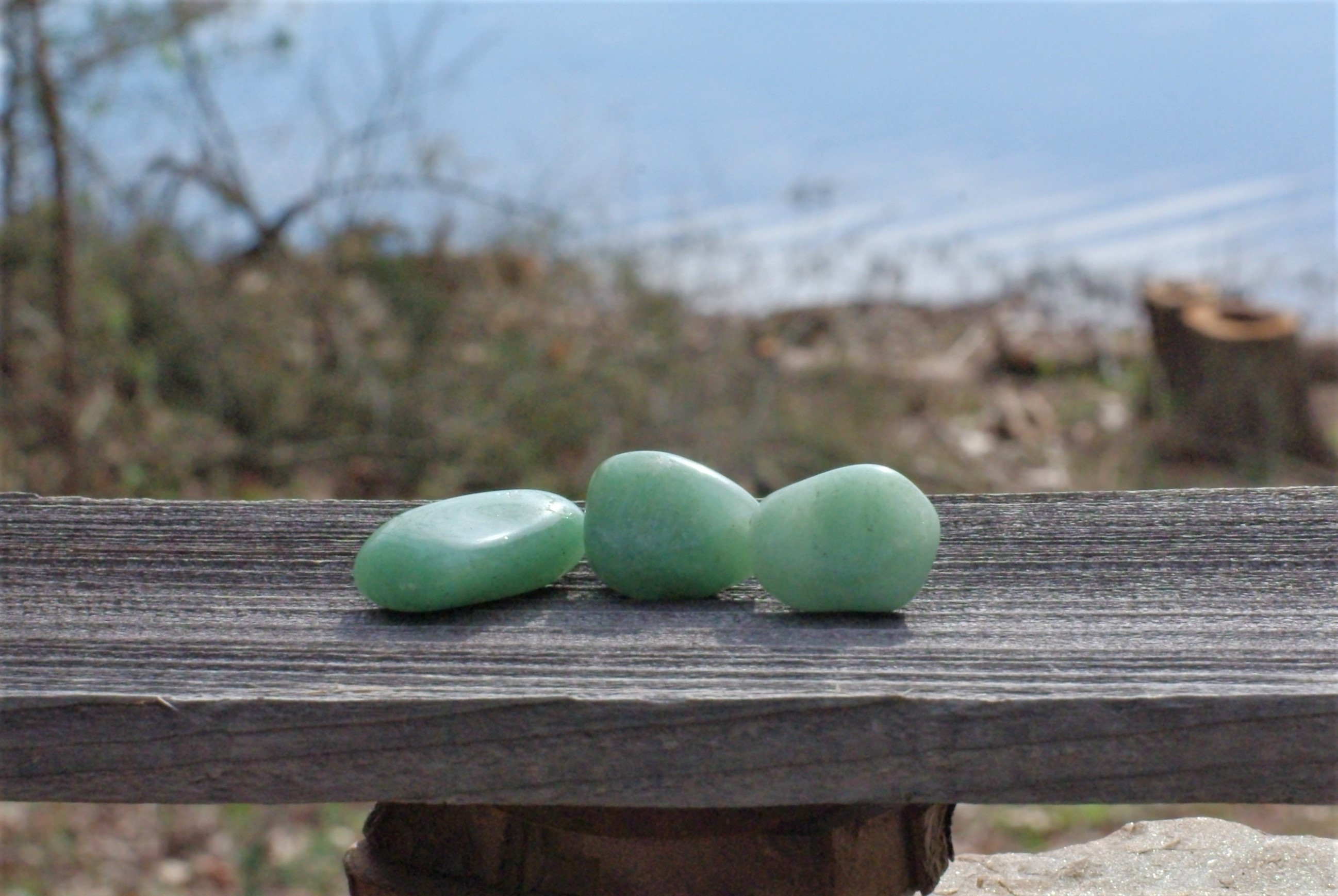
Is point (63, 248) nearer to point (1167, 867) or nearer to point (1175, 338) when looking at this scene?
point (1167, 867)

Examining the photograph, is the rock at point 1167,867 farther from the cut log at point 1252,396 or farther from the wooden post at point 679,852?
the cut log at point 1252,396

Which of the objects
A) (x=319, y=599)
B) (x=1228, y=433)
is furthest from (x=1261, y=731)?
(x=1228, y=433)

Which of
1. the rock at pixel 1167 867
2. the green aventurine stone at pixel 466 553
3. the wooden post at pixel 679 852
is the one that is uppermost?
the green aventurine stone at pixel 466 553

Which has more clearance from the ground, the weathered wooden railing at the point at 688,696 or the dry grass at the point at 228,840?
the weathered wooden railing at the point at 688,696

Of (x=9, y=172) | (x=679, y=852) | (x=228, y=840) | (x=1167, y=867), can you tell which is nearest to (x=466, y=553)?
(x=679, y=852)

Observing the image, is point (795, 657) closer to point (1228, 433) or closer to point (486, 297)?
point (486, 297)

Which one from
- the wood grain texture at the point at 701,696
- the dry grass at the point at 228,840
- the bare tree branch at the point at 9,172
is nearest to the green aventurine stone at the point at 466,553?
the wood grain texture at the point at 701,696

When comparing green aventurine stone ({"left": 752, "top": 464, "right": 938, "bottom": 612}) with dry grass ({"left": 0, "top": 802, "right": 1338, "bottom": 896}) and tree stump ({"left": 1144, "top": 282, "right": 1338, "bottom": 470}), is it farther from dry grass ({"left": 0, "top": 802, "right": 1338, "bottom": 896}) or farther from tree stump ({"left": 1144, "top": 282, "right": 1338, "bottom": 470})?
tree stump ({"left": 1144, "top": 282, "right": 1338, "bottom": 470})
